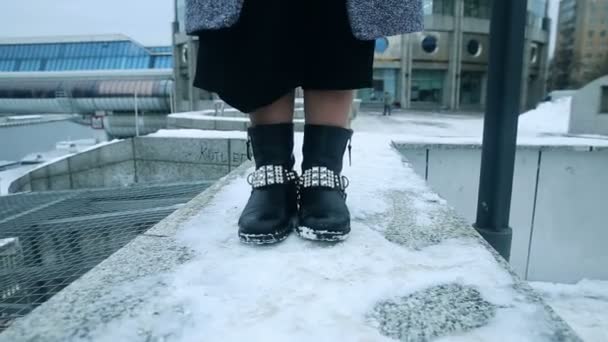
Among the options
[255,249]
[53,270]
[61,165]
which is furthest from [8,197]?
[255,249]

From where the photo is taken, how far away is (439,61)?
24.5 m

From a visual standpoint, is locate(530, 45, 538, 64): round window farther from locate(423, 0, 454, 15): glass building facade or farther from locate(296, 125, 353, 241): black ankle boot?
locate(296, 125, 353, 241): black ankle boot

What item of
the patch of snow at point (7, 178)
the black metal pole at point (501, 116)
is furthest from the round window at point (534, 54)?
the black metal pole at point (501, 116)

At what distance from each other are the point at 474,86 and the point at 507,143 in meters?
26.3

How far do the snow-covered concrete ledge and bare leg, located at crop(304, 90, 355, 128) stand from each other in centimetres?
35

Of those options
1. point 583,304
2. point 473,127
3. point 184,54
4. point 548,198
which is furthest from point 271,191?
point 184,54

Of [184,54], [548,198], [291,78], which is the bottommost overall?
[548,198]

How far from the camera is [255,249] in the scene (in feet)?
3.61

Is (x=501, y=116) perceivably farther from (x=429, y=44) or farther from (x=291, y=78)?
(x=429, y=44)

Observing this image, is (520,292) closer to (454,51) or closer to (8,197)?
(8,197)

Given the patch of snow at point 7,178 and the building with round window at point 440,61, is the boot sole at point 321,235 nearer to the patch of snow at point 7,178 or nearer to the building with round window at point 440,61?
the patch of snow at point 7,178

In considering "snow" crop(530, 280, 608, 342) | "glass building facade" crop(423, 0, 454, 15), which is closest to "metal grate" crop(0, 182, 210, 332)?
"snow" crop(530, 280, 608, 342)

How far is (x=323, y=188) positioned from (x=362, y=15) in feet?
1.70

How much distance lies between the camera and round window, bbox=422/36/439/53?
24.5m
